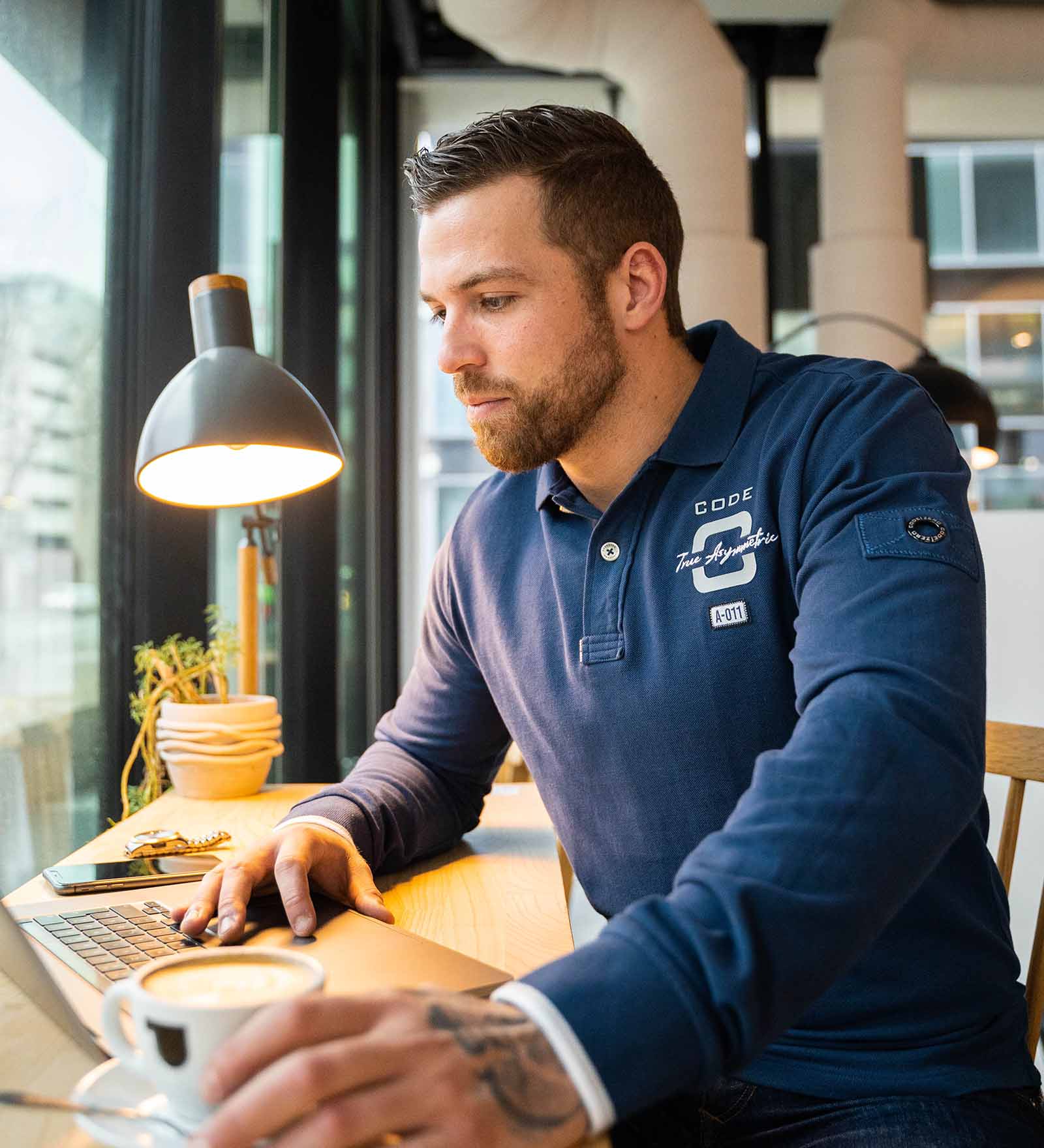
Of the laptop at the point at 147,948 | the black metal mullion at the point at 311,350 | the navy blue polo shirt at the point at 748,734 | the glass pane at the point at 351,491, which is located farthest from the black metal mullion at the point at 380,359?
the laptop at the point at 147,948

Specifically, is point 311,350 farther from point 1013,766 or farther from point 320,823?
point 1013,766

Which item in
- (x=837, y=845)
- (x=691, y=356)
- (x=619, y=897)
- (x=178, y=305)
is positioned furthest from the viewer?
(x=178, y=305)

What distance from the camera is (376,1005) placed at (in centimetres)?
52

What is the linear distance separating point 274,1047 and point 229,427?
3.05 feet

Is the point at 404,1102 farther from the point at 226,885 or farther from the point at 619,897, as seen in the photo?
the point at 619,897

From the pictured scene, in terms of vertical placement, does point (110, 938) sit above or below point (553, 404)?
below

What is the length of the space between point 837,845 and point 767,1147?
46 centimetres

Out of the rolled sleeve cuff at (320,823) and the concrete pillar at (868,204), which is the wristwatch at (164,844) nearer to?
the rolled sleeve cuff at (320,823)

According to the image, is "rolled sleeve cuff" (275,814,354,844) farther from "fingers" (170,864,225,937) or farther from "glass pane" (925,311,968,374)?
"glass pane" (925,311,968,374)

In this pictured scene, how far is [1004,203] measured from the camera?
18.7 feet

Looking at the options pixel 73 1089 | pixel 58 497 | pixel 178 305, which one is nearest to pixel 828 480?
pixel 73 1089

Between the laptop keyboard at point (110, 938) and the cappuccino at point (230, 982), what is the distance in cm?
28

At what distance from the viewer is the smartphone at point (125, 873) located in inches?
42.6

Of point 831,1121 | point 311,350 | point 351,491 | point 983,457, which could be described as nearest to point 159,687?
point 831,1121
